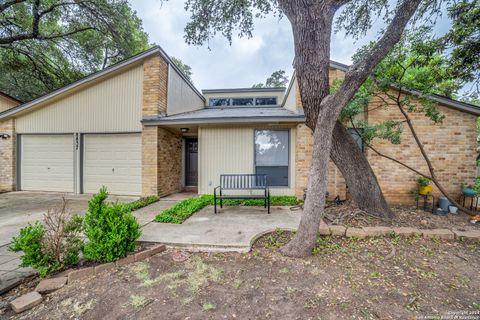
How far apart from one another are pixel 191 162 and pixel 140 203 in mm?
3306

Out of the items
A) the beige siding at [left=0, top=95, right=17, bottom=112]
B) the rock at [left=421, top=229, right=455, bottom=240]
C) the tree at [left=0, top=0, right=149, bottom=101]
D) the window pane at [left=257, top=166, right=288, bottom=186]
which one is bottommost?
the rock at [left=421, top=229, right=455, bottom=240]

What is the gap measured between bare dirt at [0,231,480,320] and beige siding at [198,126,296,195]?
357 cm

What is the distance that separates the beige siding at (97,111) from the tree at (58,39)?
2.85 metres

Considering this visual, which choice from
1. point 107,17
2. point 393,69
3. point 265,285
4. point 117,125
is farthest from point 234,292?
point 107,17

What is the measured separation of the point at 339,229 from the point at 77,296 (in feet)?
12.8

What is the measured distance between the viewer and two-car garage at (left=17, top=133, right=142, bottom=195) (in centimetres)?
659

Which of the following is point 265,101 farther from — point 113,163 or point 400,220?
point 400,220

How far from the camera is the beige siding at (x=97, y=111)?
21.4ft

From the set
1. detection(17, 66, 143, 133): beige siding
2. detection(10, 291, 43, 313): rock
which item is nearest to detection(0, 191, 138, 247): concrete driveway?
detection(10, 291, 43, 313): rock

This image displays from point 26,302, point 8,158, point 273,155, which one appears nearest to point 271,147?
point 273,155

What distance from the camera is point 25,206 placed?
534 cm

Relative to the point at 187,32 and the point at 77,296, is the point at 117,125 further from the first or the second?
the point at 77,296

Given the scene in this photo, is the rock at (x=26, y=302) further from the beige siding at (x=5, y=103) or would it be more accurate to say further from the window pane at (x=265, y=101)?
the beige siding at (x=5, y=103)

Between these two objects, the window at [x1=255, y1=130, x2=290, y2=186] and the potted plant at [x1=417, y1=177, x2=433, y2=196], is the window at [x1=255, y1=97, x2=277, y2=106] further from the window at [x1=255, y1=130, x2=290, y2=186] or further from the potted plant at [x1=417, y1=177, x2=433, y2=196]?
the potted plant at [x1=417, y1=177, x2=433, y2=196]
